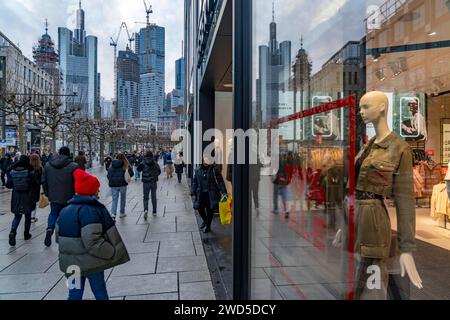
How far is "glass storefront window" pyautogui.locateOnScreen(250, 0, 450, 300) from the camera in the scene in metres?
2.30

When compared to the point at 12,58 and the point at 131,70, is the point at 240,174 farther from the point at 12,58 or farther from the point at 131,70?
the point at 131,70

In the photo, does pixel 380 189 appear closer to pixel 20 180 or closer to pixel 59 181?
pixel 59 181

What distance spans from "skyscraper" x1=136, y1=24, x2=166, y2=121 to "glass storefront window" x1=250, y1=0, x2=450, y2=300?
6781 cm

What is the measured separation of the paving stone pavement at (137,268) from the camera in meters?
4.27

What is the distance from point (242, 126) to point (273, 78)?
58cm

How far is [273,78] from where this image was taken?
3262mm

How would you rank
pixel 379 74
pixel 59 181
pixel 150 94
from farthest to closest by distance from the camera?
pixel 150 94 < pixel 59 181 < pixel 379 74

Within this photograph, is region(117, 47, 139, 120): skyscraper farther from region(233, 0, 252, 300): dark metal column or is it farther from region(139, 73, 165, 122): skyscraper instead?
region(233, 0, 252, 300): dark metal column

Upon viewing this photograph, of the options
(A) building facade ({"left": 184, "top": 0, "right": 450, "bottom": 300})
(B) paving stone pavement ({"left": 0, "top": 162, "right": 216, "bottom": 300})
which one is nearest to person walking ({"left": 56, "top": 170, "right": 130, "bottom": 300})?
(B) paving stone pavement ({"left": 0, "top": 162, "right": 216, "bottom": 300})

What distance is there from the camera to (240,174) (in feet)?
11.6

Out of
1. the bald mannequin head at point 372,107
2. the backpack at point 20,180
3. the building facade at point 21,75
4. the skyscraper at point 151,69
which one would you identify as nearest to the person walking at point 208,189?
the backpack at point 20,180

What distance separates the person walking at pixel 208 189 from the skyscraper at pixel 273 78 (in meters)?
4.03

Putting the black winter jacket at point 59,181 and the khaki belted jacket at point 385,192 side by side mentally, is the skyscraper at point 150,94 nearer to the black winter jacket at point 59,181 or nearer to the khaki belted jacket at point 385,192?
the black winter jacket at point 59,181

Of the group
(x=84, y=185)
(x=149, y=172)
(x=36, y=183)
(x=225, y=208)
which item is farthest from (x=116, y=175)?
(x=84, y=185)
